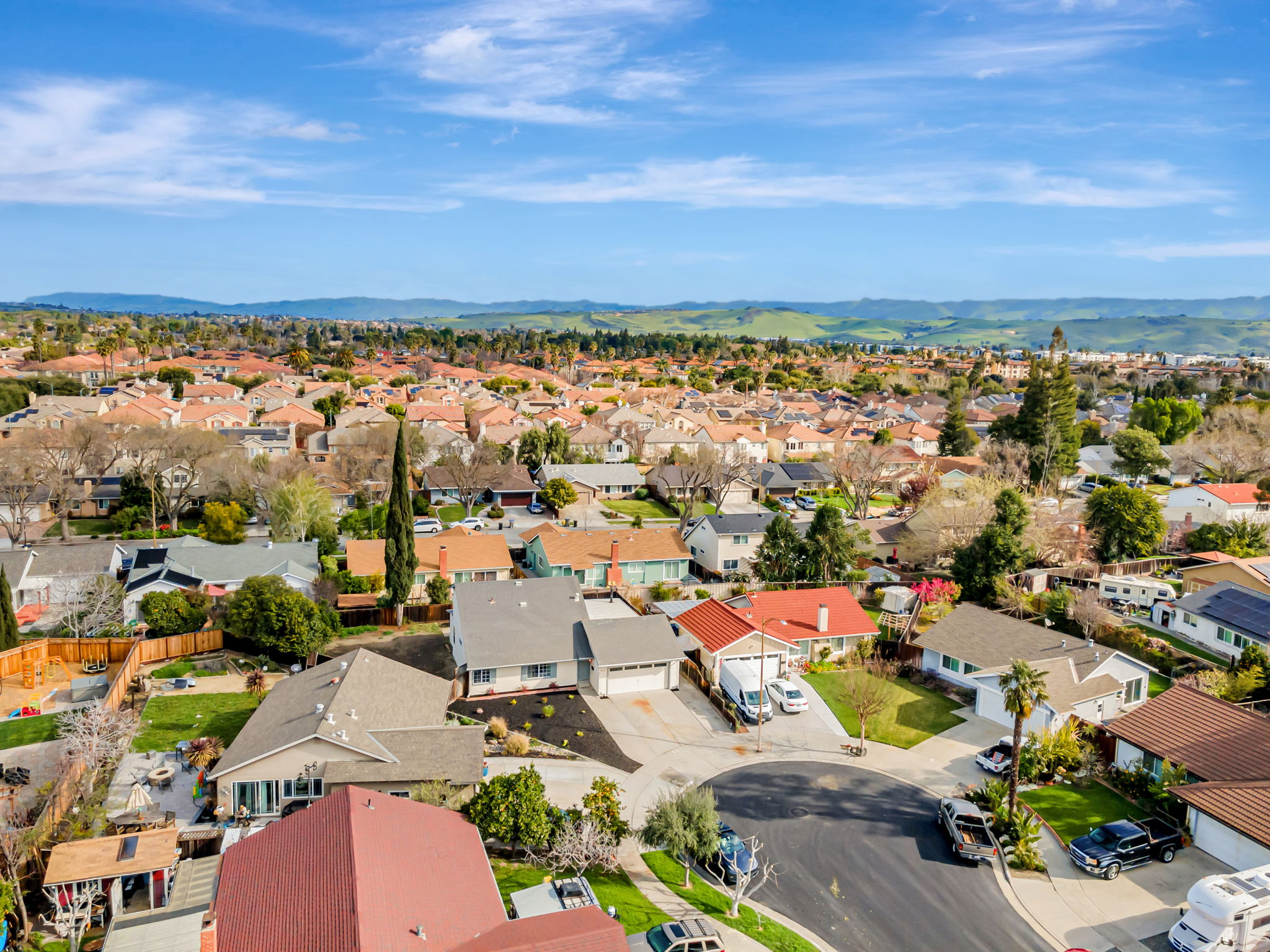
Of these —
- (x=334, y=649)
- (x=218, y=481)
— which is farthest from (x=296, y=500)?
(x=334, y=649)

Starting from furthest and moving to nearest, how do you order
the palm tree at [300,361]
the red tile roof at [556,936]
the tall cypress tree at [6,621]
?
1. the palm tree at [300,361]
2. the tall cypress tree at [6,621]
3. the red tile roof at [556,936]

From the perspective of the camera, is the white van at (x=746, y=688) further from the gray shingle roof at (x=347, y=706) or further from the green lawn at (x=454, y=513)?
the green lawn at (x=454, y=513)

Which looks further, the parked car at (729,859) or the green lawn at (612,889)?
the parked car at (729,859)

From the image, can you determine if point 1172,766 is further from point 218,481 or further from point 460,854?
point 218,481

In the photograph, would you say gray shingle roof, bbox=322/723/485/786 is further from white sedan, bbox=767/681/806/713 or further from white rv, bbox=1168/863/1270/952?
white rv, bbox=1168/863/1270/952

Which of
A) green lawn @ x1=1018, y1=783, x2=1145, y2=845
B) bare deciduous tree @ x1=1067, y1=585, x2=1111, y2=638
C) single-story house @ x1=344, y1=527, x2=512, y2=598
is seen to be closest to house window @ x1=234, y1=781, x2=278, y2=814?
single-story house @ x1=344, y1=527, x2=512, y2=598

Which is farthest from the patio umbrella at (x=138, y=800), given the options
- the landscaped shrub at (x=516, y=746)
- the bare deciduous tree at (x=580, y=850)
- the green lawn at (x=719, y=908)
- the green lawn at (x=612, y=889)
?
the green lawn at (x=719, y=908)
